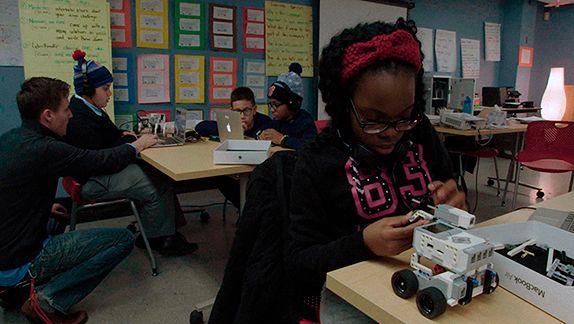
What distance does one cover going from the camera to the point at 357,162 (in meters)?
0.90

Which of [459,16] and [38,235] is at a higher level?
[459,16]

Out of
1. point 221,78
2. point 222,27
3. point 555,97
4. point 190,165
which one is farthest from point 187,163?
point 555,97

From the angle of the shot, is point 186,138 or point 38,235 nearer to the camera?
point 38,235

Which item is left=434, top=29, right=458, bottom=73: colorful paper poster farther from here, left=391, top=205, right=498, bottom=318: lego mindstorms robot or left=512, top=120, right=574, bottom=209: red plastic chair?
left=391, top=205, right=498, bottom=318: lego mindstorms robot

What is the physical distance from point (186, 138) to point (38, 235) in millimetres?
1060

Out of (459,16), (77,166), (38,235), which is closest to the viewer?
(38,235)

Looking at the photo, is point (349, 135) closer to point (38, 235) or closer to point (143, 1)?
point (38, 235)

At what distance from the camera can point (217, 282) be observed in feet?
7.15

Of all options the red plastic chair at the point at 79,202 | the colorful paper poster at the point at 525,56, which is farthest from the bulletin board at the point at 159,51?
the colorful paper poster at the point at 525,56

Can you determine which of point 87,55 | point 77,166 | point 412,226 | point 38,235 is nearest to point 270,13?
point 87,55

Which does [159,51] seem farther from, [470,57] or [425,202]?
[470,57]

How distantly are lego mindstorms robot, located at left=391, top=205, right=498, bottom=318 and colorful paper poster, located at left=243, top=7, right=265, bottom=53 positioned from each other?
11.4ft

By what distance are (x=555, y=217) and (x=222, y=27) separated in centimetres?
326

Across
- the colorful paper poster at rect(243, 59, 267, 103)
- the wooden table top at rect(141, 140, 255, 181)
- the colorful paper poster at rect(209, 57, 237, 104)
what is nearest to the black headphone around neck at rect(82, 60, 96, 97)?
the wooden table top at rect(141, 140, 255, 181)
